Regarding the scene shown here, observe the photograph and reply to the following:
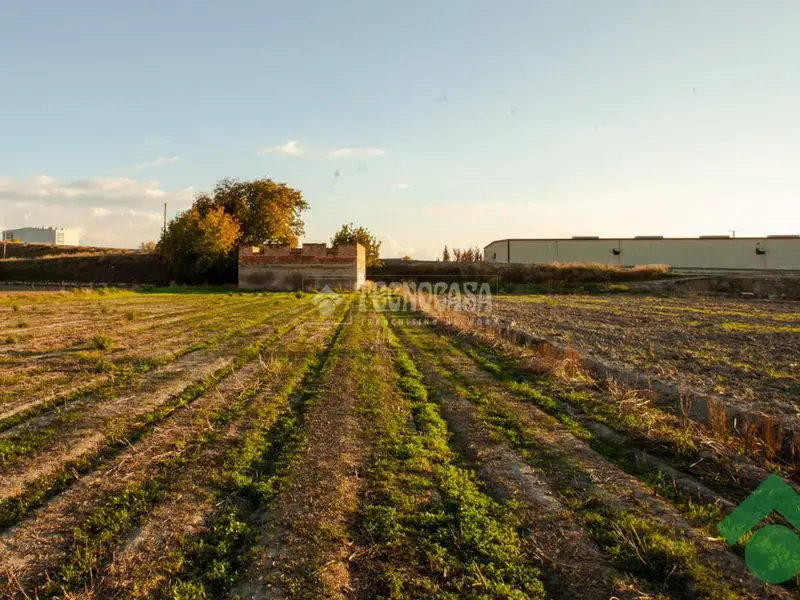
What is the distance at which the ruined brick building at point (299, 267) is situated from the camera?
140 ft

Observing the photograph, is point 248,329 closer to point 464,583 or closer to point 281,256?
point 464,583

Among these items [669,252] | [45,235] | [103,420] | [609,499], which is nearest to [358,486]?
[609,499]

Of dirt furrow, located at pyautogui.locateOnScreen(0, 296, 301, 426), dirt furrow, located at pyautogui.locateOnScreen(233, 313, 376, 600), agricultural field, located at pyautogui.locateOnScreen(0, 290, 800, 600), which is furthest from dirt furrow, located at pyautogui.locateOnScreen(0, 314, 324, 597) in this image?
dirt furrow, located at pyautogui.locateOnScreen(0, 296, 301, 426)

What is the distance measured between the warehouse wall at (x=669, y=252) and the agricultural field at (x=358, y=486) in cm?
5344

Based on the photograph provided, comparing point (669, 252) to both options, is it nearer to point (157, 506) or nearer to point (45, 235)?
point (157, 506)

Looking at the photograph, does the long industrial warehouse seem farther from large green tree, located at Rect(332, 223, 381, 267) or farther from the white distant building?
the white distant building

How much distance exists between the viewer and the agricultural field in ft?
10.8

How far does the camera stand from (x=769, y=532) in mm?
3967

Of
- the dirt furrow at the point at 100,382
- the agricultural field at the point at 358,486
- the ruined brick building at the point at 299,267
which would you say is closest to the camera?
the agricultural field at the point at 358,486

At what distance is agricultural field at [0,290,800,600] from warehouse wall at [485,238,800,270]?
175ft

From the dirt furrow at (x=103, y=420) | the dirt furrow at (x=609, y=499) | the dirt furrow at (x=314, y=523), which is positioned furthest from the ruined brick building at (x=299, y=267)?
the dirt furrow at (x=314, y=523)

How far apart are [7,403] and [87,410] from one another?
129cm

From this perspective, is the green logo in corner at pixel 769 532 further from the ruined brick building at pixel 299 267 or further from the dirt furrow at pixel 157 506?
the ruined brick building at pixel 299 267

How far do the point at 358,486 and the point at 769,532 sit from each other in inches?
132
